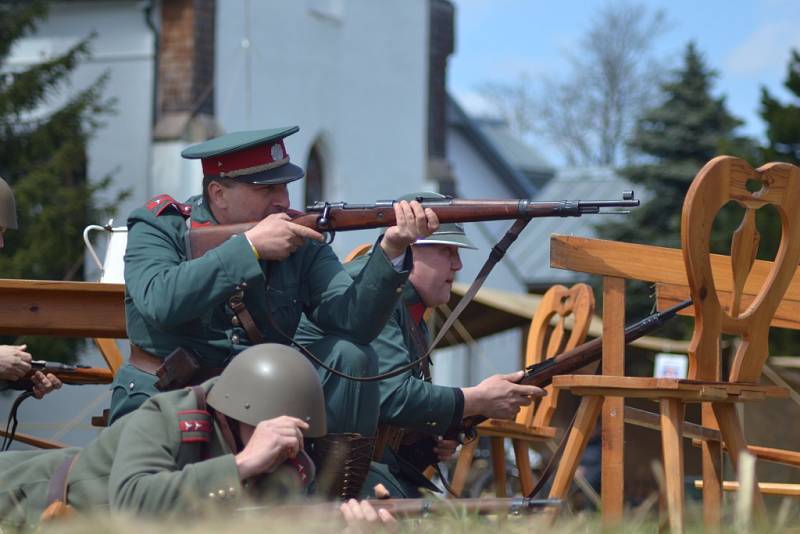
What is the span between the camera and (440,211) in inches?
194

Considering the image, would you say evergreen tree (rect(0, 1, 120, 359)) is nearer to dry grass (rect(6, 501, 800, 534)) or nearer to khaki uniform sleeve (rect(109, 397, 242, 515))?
khaki uniform sleeve (rect(109, 397, 242, 515))

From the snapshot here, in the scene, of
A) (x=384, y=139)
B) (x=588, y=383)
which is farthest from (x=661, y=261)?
(x=384, y=139)

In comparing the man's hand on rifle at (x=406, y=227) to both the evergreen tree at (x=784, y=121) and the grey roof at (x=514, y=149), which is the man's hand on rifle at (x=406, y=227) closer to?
the evergreen tree at (x=784, y=121)

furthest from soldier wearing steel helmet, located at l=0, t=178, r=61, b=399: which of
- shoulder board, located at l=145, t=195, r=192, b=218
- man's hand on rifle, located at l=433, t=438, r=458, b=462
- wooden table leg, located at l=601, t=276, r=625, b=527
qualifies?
wooden table leg, located at l=601, t=276, r=625, b=527

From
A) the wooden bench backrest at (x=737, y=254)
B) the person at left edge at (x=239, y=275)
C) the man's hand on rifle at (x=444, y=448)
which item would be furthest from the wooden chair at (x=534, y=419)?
the person at left edge at (x=239, y=275)

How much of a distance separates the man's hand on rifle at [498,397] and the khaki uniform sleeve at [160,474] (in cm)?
215

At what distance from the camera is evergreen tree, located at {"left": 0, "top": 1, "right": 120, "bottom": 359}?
16.6m

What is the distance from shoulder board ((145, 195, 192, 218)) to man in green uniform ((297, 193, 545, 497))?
1.91ft

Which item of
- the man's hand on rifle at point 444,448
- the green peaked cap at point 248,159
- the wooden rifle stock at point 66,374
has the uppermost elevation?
the green peaked cap at point 248,159

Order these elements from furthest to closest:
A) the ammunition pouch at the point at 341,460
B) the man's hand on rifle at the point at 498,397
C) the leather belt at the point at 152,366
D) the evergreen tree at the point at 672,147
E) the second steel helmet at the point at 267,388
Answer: the evergreen tree at the point at 672,147
the man's hand on rifle at the point at 498,397
the leather belt at the point at 152,366
the ammunition pouch at the point at 341,460
the second steel helmet at the point at 267,388

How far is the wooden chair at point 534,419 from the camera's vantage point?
21.5 ft

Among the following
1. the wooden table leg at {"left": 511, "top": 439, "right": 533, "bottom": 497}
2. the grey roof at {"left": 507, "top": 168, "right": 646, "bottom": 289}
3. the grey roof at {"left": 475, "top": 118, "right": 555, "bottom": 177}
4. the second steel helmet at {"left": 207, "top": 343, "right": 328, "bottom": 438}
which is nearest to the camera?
the second steel helmet at {"left": 207, "top": 343, "right": 328, "bottom": 438}

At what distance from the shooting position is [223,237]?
15.5ft

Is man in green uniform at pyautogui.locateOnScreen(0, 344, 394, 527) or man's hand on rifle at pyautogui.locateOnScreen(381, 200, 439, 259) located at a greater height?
man's hand on rifle at pyautogui.locateOnScreen(381, 200, 439, 259)
